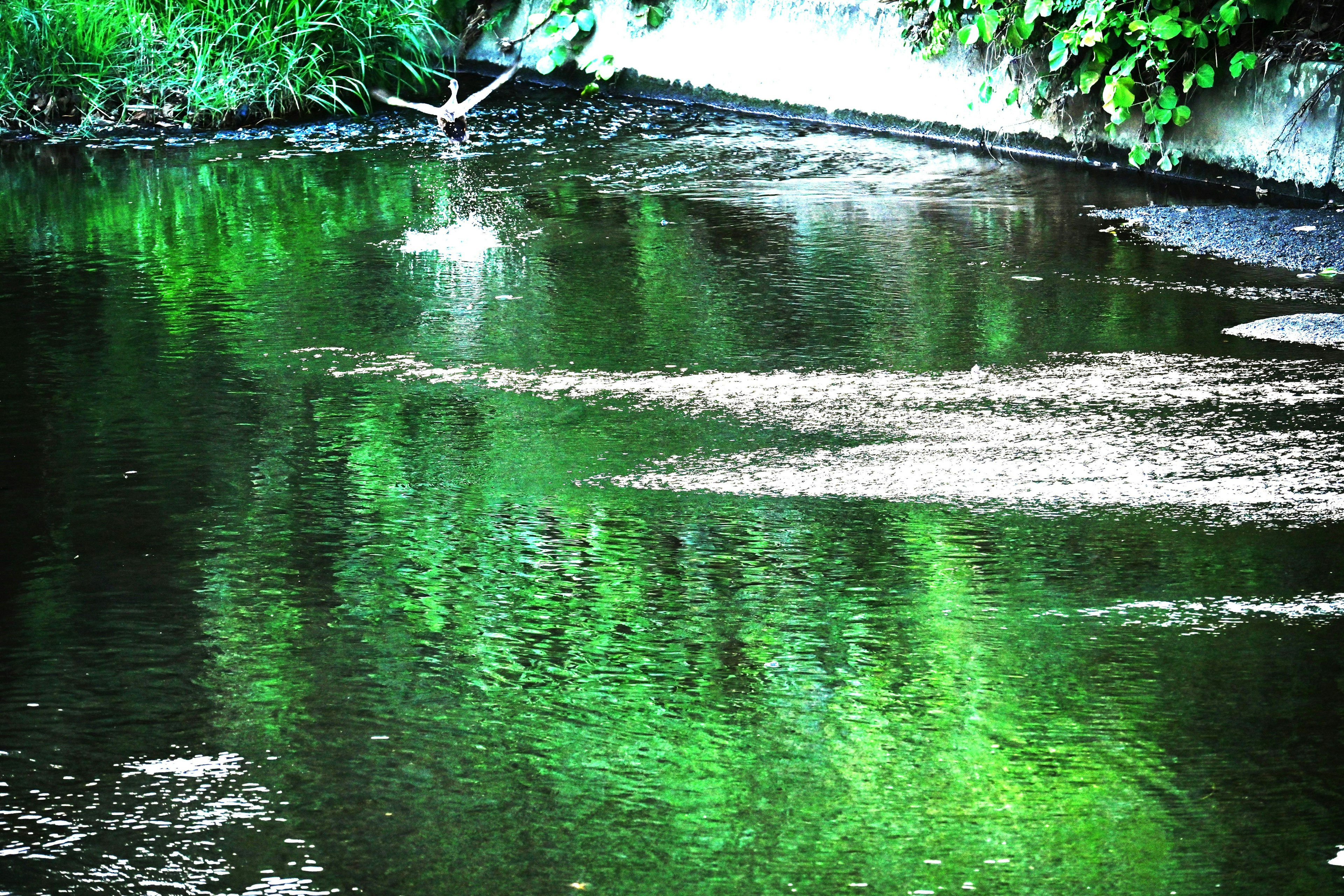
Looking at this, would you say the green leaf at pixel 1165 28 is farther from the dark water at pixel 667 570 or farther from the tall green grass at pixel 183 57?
the tall green grass at pixel 183 57

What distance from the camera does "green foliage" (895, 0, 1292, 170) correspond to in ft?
22.2

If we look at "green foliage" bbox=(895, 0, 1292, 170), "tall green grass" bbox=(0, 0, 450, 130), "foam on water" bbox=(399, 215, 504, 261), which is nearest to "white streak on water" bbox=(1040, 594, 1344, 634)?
"foam on water" bbox=(399, 215, 504, 261)

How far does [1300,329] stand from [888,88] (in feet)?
13.1

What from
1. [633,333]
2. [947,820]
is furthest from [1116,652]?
[633,333]

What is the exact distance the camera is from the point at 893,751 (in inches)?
100

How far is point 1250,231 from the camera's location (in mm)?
6125

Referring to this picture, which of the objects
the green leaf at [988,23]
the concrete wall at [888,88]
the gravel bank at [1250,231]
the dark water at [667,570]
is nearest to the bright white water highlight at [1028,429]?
the dark water at [667,570]

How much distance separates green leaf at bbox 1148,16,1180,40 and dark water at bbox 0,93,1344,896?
50.3 inches

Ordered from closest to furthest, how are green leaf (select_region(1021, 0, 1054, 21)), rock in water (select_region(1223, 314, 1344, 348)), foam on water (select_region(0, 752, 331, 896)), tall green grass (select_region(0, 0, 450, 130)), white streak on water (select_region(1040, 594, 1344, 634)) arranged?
1. foam on water (select_region(0, 752, 331, 896))
2. white streak on water (select_region(1040, 594, 1344, 634))
3. rock in water (select_region(1223, 314, 1344, 348))
4. green leaf (select_region(1021, 0, 1054, 21))
5. tall green grass (select_region(0, 0, 450, 130))

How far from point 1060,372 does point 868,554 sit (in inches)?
57.9

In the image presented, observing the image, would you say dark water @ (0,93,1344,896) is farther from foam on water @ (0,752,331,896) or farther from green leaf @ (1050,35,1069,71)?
green leaf @ (1050,35,1069,71)

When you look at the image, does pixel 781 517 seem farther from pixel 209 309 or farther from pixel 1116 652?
pixel 209 309

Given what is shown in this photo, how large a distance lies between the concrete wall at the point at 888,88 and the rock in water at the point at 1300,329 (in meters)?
1.85

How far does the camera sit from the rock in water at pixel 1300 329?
4801 mm
